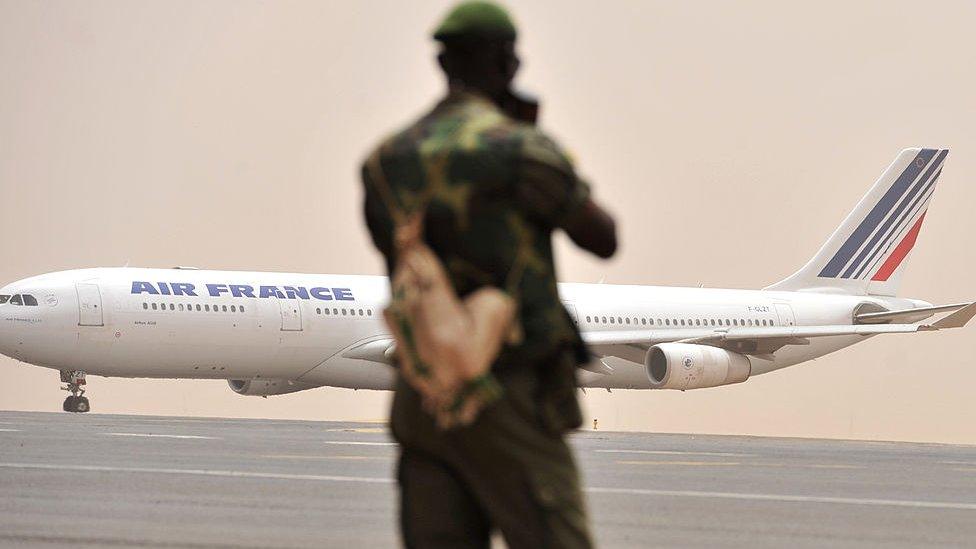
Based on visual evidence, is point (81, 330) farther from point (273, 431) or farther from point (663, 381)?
point (663, 381)

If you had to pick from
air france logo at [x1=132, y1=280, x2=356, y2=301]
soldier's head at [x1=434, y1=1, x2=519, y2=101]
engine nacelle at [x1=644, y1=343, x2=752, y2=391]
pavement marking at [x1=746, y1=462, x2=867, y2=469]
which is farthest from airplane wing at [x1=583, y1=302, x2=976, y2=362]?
soldier's head at [x1=434, y1=1, x2=519, y2=101]

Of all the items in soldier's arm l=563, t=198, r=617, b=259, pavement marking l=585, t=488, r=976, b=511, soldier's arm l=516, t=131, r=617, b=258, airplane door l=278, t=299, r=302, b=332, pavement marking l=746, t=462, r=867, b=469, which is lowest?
airplane door l=278, t=299, r=302, b=332

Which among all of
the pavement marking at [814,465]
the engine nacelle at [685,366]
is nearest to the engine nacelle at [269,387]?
the engine nacelle at [685,366]

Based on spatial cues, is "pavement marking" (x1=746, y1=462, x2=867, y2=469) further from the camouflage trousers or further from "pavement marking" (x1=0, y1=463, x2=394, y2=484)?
the camouflage trousers

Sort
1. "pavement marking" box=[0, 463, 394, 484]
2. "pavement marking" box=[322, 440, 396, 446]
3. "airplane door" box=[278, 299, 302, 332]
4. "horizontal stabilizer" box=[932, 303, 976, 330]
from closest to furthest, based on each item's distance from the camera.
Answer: "pavement marking" box=[0, 463, 394, 484] < "pavement marking" box=[322, 440, 396, 446] < "airplane door" box=[278, 299, 302, 332] < "horizontal stabilizer" box=[932, 303, 976, 330]

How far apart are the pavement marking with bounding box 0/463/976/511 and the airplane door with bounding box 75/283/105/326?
16.8 m

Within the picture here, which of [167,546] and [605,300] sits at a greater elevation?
[167,546]

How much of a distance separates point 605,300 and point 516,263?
32.4 metres

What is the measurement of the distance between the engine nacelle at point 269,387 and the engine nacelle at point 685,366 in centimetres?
679

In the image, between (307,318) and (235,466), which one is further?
(307,318)

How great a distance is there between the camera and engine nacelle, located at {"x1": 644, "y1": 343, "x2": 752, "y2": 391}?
31.0m

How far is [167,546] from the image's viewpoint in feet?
22.8

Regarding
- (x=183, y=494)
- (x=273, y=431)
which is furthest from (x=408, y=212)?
(x=273, y=431)

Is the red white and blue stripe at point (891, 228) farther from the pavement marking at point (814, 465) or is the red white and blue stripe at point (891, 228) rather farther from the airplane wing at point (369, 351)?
the pavement marking at point (814, 465)
